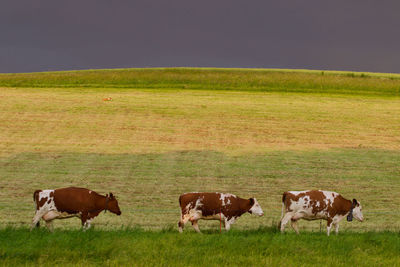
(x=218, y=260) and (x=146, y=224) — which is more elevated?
(x=218, y=260)

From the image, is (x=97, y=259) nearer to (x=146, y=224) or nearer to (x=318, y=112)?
(x=146, y=224)

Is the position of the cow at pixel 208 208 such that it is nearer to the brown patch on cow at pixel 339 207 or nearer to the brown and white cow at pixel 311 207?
the brown and white cow at pixel 311 207

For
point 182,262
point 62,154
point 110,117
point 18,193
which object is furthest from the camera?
point 110,117

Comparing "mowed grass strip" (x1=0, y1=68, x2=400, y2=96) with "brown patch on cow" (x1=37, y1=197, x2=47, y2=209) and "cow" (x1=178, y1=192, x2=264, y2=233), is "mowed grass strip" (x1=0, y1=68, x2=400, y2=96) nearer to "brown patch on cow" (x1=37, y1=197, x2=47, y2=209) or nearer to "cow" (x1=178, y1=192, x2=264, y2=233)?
"brown patch on cow" (x1=37, y1=197, x2=47, y2=209)

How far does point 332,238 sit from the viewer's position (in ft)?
46.7

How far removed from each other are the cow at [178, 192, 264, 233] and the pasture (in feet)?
2.10

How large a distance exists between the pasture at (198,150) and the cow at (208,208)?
25.3 inches

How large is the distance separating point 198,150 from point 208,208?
62.2ft

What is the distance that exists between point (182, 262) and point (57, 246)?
305 cm

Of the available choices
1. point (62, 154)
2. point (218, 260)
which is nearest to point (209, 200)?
point (218, 260)

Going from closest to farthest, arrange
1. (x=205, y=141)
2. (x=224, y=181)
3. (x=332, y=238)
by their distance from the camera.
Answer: (x=332, y=238) → (x=224, y=181) → (x=205, y=141)

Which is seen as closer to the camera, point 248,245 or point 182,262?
point 182,262

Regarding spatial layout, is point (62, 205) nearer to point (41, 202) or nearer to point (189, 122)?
point (41, 202)

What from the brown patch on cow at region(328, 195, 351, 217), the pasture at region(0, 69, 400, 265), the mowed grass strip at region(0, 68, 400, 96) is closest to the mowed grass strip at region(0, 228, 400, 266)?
the pasture at region(0, 69, 400, 265)
